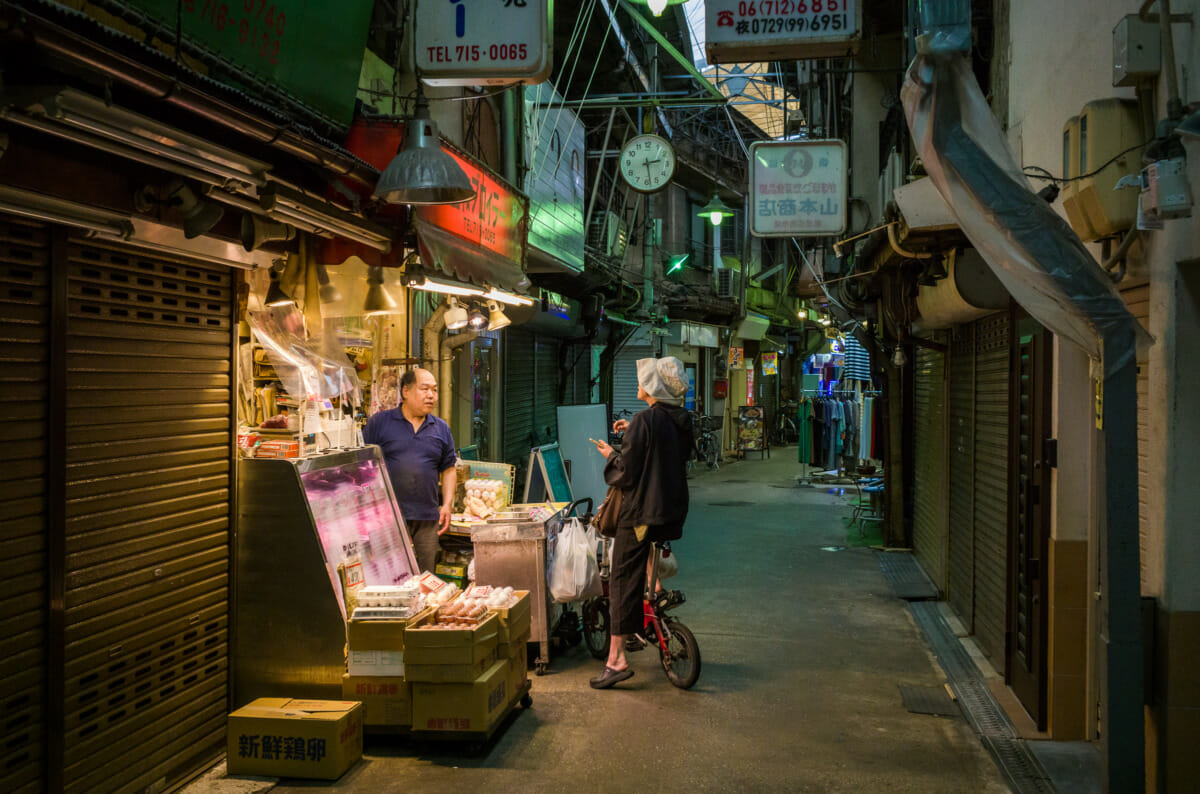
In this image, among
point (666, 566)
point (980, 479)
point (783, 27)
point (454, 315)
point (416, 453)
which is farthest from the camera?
point (454, 315)

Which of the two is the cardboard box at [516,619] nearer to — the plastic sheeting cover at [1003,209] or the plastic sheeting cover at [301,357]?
the plastic sheeting cover at [301,357]

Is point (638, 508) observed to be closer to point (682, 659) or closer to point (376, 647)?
point (682, 659)

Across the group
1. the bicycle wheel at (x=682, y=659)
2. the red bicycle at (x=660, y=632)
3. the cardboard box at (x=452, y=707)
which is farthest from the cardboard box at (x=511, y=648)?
the bicycle wheel at (x=682, y=659)

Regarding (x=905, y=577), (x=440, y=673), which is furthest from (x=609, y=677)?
(x=905, y=577)

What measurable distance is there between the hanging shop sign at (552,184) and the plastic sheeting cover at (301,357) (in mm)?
5016

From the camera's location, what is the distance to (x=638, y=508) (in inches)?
276

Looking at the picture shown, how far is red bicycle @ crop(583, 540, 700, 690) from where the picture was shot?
7.03 meters

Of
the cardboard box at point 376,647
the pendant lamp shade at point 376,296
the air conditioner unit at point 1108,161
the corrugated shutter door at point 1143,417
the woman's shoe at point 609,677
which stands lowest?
the woman's shoe at point 609,677

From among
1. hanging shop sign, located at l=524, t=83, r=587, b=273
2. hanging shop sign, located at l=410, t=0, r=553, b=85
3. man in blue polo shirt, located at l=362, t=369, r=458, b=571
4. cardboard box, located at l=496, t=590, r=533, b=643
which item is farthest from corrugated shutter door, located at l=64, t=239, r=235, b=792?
hanging shop sign, located at l=524, t=83, r=587, b=273

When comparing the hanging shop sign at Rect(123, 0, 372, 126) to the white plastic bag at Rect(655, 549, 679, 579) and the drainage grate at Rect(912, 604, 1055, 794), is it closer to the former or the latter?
the white plastic bag at Rect(655, 549, 679, 579)

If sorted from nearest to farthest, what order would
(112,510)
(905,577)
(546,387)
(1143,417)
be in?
(1143,417), (112,510), (905,577), (546,387)

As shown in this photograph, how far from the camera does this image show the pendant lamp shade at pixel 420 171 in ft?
18.4

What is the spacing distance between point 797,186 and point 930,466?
4479mm

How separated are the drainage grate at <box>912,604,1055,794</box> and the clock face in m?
9.05
